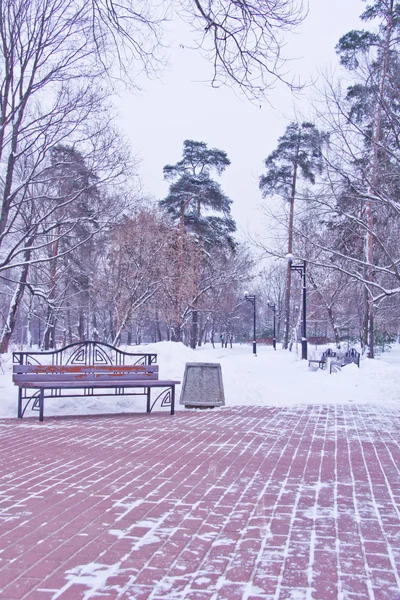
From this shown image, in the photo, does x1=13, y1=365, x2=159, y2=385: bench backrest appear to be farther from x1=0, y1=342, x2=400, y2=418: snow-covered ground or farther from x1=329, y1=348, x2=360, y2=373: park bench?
x1=329, y1=348, x2=360, y2=373: park bench

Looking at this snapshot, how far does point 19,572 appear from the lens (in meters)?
3.04

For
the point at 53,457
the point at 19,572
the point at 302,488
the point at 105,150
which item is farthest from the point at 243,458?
the point at 105,150

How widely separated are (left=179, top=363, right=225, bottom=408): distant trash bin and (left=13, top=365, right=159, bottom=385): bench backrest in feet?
2.63

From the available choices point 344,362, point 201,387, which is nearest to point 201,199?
point 344,362

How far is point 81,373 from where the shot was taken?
912 centimetres

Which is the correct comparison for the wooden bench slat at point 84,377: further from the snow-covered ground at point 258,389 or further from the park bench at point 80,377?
the snow-covered ground at point 258,389

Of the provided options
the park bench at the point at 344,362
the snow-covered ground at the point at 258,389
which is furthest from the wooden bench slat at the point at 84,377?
the park bench at the point at 344,362

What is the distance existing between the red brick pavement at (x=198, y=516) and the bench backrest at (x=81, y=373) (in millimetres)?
1562

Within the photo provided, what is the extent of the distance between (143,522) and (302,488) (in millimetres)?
1564

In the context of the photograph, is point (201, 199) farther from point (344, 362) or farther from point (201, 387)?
point (201, 387)

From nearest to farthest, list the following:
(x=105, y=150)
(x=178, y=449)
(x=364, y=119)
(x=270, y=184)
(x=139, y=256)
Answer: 1. (x=178, y=449)
2. (x=105, y=150)
3. (x=364, y=119)
4. (x=139, y=256)
5. (x=270, y=184)

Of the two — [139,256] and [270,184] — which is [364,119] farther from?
[270,184]

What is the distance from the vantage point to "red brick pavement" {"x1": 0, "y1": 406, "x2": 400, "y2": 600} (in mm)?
2971

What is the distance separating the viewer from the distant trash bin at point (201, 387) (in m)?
10.4
